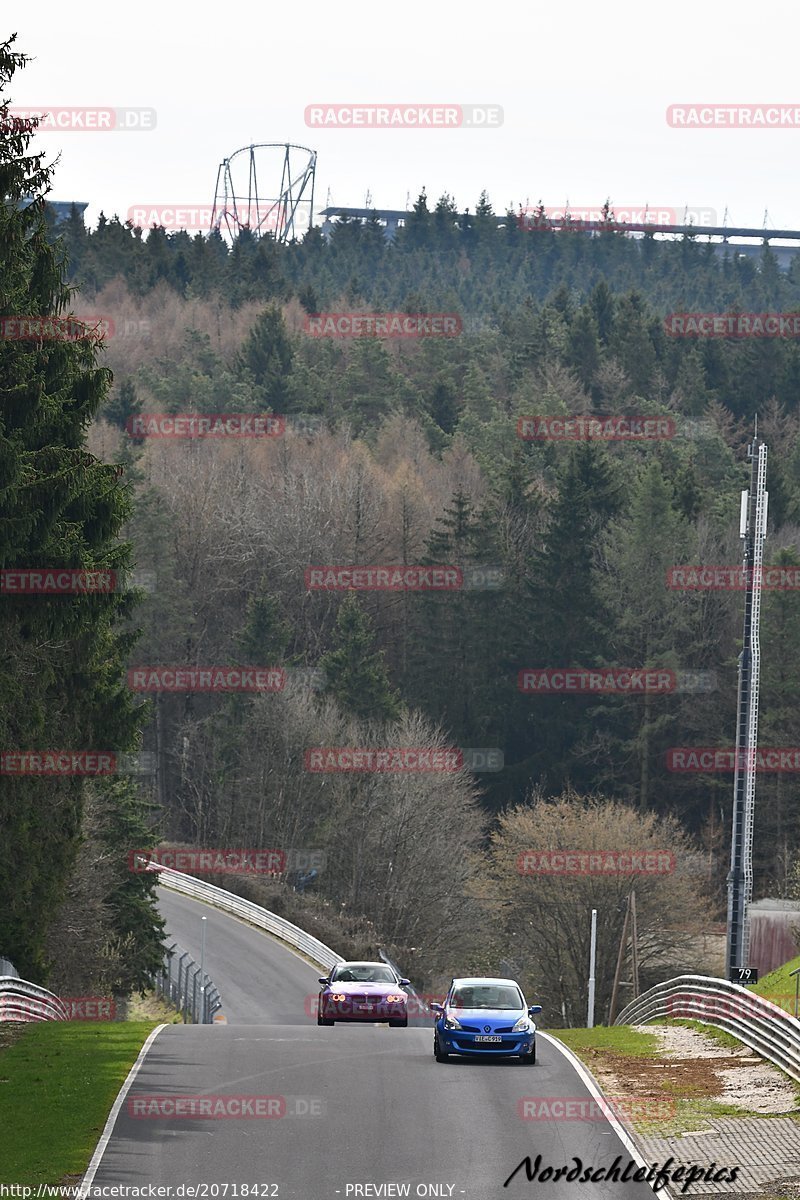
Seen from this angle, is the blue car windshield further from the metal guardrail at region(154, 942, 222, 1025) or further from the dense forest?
the metal guardrail at region(154, 942, 222, 1025)

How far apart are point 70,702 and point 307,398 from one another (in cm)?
7707

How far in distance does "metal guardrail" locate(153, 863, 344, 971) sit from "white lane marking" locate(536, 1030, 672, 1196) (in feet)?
97.9

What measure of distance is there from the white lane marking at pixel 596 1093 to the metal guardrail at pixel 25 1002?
8.52 metres

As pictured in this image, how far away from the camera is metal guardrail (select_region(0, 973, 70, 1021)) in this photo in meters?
27.5

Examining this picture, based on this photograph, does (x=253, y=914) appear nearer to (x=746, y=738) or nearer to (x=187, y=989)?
(x=187, y=989)

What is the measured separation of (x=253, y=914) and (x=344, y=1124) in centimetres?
4616

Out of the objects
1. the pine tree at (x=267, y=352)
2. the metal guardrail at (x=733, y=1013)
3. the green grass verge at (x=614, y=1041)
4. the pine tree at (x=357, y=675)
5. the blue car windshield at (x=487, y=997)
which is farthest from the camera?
the pine tree at (x=267, y=352)

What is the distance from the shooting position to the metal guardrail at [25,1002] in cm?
2745

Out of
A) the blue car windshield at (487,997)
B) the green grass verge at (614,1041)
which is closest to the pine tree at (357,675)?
the green grass verge at (614,1041)

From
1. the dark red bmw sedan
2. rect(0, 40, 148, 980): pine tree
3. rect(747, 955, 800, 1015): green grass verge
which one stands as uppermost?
rect(0, 40, 148, 980): pine tree

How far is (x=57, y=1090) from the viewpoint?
20.4 metres

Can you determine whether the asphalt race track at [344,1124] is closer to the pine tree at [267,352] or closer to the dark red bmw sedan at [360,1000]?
the dark red bmw sedan at [360,1000]

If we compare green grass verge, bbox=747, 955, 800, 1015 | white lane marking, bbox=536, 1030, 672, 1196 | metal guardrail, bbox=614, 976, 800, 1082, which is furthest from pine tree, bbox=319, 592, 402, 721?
white lane marking, bbox=536, 1030, 672, 1196

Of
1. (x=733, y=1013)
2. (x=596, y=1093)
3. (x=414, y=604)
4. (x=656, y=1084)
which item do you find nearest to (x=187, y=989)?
(x=733, y=1013)
